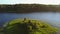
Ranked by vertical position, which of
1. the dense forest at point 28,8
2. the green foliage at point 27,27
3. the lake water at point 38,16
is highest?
the dense forest at point 28,8

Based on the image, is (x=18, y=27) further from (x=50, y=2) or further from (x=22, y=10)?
(x=50, y=2)

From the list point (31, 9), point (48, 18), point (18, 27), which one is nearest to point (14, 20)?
point (18, 27)

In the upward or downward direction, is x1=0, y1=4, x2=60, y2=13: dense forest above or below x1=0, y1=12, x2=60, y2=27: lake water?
above

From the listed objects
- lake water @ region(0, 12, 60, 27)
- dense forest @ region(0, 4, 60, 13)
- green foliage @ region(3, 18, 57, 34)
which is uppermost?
dense forest @ region(0, 4, 60, 13)

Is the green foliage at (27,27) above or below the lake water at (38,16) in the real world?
below
